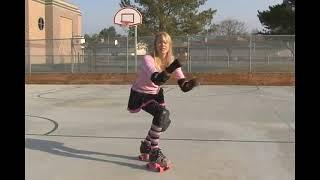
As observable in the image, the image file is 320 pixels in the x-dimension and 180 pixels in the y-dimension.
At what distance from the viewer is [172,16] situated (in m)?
45.0

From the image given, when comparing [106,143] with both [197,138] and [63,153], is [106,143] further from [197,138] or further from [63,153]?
[197,138]

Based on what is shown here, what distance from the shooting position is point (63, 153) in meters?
7.12

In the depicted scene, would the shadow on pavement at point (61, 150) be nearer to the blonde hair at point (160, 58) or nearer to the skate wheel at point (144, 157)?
the skate wheel at point (144, 157)

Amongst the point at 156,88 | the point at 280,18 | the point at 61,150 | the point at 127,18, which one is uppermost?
the point at 280,18

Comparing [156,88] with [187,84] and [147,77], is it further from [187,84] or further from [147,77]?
[187,84]

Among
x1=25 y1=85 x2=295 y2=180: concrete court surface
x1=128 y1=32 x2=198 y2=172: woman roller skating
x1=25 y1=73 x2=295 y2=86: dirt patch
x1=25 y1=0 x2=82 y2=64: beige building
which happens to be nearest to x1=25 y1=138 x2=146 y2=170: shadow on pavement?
x1=25 y1=85 x2=295 y2=180: concrete court surface

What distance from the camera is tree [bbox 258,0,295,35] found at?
144ft

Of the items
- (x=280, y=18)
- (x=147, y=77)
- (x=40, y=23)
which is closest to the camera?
(x=147, y=77)

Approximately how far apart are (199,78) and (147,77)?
16385 millimetres

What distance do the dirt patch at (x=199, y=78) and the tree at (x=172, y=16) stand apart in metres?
19.0

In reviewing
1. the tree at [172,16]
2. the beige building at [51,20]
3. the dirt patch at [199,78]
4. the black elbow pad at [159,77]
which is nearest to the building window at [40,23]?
the beige building at [51,20]

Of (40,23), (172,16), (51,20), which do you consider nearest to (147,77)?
(172,16)

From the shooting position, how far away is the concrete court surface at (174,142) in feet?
19.8
